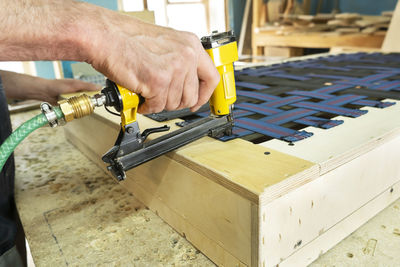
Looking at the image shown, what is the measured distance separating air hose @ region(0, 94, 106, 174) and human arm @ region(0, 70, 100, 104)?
589mm

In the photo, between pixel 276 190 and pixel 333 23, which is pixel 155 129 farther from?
pixel 333 23

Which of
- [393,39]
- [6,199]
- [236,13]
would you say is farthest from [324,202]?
[236,13]

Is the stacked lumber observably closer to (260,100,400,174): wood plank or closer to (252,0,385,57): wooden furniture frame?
(252,0,385,57): wooden furniture frame

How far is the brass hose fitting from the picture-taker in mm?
452

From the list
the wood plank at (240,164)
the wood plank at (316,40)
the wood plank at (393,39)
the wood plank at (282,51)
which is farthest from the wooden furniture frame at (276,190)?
the wood plank at (282,51)

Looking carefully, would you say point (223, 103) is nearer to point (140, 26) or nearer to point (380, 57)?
point (140, 26)

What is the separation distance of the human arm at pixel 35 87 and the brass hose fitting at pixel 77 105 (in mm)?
596

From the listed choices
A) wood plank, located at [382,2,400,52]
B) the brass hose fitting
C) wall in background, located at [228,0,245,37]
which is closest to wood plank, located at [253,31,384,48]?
wood plank, located at [382,2,400,52]

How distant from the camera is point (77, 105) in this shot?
0.46 metres

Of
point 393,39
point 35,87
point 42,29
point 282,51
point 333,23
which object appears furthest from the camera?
point 282,51

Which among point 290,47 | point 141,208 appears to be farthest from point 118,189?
point 290,47

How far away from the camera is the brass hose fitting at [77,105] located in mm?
452

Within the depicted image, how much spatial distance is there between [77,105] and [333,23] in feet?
8.43

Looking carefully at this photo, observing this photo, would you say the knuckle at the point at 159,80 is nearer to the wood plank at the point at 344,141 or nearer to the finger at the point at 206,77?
the finger at the point at 206,77
